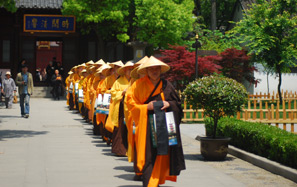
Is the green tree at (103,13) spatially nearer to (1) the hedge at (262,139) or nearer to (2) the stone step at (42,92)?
(2) the stone step at (42,92)

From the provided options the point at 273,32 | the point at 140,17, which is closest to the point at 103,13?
the point at 140,17

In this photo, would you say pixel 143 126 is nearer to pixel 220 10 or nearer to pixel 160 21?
pixel 160 21

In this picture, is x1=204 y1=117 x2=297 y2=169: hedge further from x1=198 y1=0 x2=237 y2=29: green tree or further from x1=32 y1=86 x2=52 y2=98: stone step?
x1=198 y1=0 x2=237 y2=29: green tree

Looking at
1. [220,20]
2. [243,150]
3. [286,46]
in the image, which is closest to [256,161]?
[243,150]

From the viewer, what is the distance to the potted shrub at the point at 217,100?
36.4 feet

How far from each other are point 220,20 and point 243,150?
4105cm

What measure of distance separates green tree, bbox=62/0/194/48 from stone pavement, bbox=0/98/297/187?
1794 cm

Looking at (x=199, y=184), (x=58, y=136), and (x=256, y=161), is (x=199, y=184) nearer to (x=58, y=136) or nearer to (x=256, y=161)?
(x=256, y=161)

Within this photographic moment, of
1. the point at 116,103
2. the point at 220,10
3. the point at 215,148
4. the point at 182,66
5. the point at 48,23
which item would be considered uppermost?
the point at 220,10

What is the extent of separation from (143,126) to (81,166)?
8.34 feet

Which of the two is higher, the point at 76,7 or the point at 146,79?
the point at 76,7

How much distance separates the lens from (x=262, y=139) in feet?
35.2

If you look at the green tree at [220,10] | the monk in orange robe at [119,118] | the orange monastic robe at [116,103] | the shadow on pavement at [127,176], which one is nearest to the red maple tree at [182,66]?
the orange monastic robe at [116,103]

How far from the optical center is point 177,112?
8.00 meters
